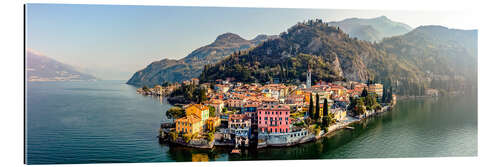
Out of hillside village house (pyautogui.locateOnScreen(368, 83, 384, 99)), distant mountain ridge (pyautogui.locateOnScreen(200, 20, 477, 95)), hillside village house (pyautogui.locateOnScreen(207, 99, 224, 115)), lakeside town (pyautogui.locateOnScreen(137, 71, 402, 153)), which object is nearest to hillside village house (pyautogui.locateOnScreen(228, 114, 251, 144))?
lakeside town (pyautogui.locateOnScreen(137, 71, 402, 153))

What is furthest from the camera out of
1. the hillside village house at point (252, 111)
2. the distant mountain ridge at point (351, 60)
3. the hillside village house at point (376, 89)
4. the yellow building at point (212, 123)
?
the distant mountain ridge at point (351, 60)

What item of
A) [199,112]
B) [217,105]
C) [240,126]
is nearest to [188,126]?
Answer: [199,112]

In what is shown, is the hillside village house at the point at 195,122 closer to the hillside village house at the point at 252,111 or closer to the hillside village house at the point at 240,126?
the hillside village house at the point at 240,126

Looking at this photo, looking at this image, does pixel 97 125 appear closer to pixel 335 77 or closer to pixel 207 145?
pixel 207 145

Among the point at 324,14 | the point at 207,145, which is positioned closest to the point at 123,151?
the point at 207,145

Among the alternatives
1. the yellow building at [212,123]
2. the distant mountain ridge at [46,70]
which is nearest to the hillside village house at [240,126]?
the yellow building at [212,123]

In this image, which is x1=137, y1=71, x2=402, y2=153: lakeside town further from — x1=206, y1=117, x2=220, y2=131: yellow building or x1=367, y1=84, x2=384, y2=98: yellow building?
x1=367, y1=84, x2=384, y2=98: yellow building
